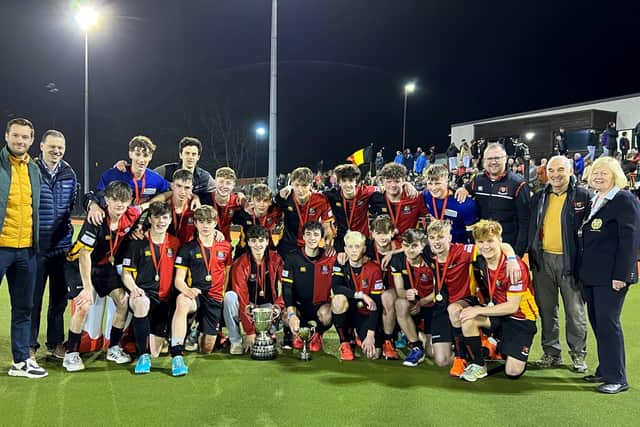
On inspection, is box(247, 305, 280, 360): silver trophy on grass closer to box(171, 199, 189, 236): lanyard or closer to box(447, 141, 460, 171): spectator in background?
box(171, 199, 189, 236): lanyard

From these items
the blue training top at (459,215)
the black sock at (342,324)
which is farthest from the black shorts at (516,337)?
the black sock at (342,324)

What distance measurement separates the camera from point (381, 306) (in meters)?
4.69

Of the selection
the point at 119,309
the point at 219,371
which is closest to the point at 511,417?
the point at 219,371

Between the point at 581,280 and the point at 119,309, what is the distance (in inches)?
154

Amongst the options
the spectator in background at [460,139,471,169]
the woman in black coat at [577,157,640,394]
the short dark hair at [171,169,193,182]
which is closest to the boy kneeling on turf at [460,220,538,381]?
the woman in black coat at [577,157,640,394]

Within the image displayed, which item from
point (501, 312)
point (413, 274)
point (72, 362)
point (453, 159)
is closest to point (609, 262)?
point (501, 312)

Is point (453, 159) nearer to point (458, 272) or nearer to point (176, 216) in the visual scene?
point (458, 272)

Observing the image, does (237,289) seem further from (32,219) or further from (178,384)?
(32,219)

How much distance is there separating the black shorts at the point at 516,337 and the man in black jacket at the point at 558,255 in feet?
1.42

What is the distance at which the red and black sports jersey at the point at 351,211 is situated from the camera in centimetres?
544

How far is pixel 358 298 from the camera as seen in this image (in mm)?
4684

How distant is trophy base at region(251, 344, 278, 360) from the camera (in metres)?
4.42

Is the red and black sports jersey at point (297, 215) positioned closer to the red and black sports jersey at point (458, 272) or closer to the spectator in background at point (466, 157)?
the red and black sports jersey at point (458, 272)

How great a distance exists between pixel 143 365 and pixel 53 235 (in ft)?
4.57
